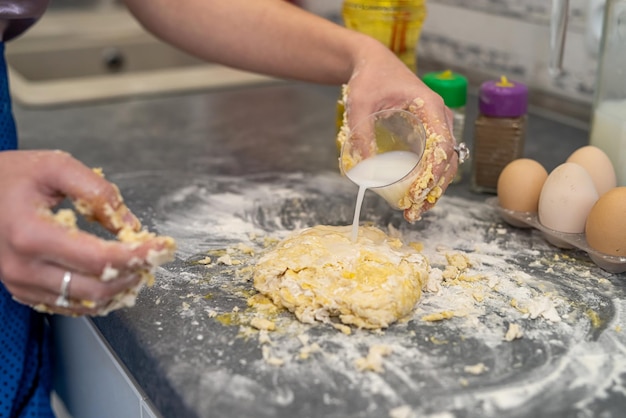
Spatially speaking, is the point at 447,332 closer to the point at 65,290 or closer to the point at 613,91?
the point at 65,290

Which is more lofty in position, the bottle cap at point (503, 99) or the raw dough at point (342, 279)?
the bottle cap at point (503, 99)

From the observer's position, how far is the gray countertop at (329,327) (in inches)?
26.2

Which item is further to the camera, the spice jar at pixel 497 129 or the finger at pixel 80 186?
the spice jar at pixel 497 129

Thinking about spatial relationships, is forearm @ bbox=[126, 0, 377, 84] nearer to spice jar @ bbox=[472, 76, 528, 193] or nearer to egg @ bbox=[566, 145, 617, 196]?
spice jar @ bbox=[472, 76, 528, 193]

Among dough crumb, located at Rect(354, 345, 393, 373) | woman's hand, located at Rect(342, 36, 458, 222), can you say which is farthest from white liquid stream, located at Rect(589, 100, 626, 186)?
dough crumb, located at Rect(354, 345, 393, 373)

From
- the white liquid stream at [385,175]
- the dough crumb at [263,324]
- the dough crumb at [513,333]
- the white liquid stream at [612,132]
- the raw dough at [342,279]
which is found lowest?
the dough crumb at [263,324]

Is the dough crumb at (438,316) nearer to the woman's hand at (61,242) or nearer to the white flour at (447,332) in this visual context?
the white flour at (447,332)

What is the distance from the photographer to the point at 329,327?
30.6 inches

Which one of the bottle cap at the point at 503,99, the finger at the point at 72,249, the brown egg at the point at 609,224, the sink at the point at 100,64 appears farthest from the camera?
the sink at the point at 100,64

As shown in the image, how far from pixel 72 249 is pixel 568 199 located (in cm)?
58

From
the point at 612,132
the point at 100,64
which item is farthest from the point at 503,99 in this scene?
the point at 100,64

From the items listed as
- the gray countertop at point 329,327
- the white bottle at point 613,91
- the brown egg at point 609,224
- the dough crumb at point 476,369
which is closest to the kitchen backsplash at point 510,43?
the gray countertop at point 329,327

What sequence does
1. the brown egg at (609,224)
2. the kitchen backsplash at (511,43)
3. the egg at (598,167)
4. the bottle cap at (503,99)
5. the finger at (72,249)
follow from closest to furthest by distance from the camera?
the finger at (72,249) < the brown egg at (609,224) < the egg at (598,167) < the bottle cap at (503,99) < the kitchen backsplash at (511,43)

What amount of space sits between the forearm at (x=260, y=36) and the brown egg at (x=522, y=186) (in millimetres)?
266
